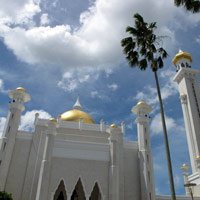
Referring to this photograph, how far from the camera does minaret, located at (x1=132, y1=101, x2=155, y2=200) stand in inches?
848

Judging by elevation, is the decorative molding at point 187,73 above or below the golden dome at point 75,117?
above

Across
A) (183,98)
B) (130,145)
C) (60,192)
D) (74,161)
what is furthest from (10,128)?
(183,98)

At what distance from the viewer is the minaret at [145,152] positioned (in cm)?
2153

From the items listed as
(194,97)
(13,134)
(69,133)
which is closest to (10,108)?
(13,134)

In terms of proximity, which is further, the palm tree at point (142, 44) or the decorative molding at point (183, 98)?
the decorative molding at point (183, 98)

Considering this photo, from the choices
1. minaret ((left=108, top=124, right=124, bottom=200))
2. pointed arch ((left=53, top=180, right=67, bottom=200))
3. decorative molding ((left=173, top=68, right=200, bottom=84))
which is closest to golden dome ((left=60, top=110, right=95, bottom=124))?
minaret ((left=108, top=124, right=124, bottom=200))

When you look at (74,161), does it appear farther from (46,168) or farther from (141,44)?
(141,44)

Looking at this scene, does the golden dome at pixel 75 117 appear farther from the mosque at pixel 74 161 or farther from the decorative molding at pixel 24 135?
the decorative molding at pixel 24 135

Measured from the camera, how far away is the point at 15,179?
20.6 metres

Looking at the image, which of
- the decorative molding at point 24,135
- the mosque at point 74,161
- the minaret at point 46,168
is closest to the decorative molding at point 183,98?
the mosque at point 74,161

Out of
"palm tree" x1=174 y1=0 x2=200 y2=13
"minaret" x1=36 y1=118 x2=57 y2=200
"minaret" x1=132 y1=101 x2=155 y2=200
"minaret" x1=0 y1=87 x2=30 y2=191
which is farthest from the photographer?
"minaret" x1=132 y1=101 x2=155 y2=200

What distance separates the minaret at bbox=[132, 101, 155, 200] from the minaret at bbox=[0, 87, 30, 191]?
519 inches

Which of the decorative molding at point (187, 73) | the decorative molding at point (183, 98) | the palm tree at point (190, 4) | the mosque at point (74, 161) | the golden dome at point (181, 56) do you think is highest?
the golden dome at point (181, 56)

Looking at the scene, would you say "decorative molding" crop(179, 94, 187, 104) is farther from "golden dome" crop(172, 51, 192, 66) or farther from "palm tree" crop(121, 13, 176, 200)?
"palm tree" crop(121, 13, 176, 200)
